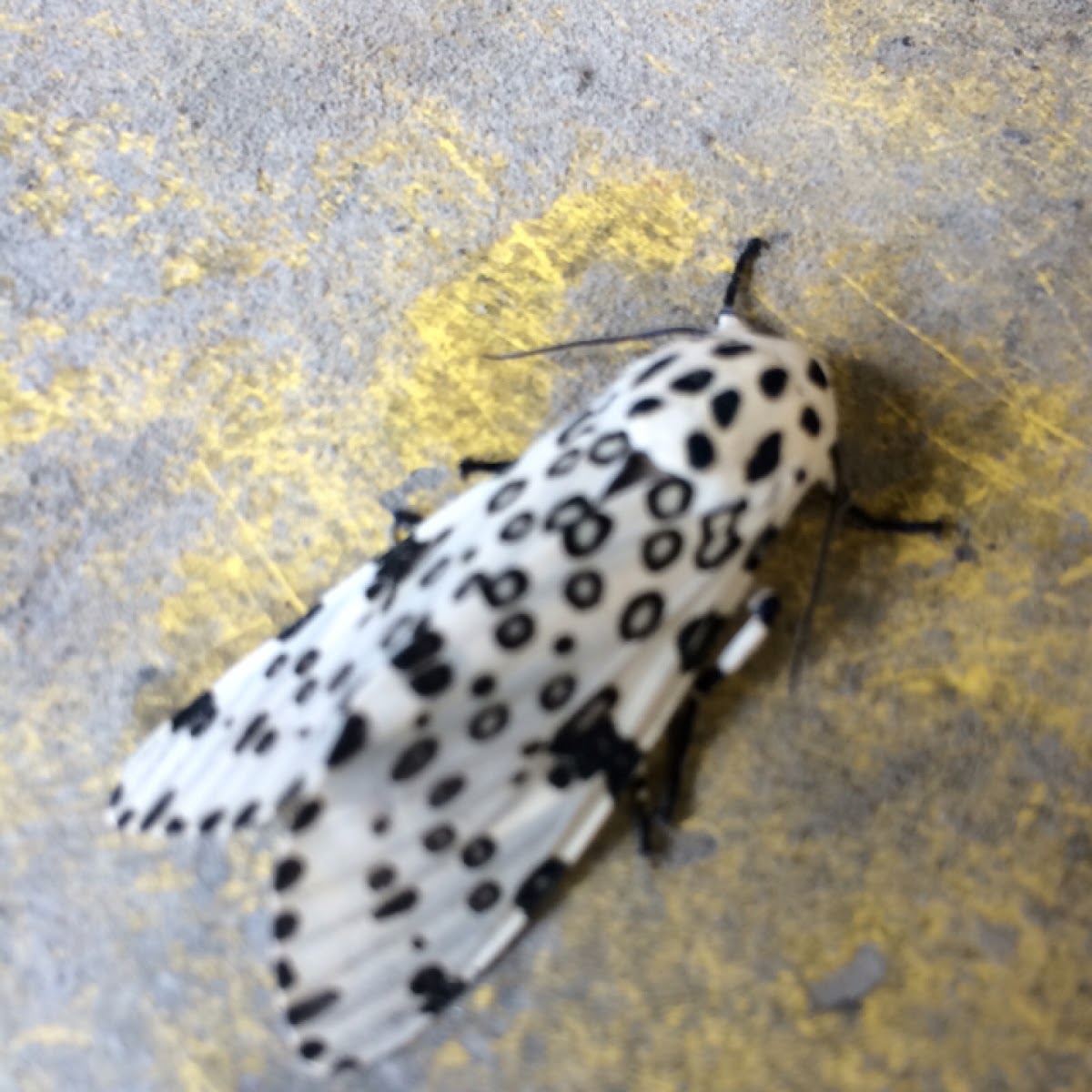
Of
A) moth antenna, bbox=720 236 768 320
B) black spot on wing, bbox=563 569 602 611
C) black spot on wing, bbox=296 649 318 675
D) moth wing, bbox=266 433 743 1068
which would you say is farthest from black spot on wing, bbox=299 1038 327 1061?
moth antenna, bbox=720 236 768 320

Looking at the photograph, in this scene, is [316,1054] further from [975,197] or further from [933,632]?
[975,197]

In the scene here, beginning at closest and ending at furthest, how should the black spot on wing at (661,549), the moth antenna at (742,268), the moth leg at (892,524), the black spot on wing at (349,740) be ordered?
the black spot on wing at (349,740)
the black spot on wing at (661,549)
the moth leg at (892,524)
the moth antenna at (742,268)

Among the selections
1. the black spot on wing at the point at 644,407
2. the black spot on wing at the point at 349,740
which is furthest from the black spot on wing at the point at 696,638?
the black spot on wing at the point at 349,740

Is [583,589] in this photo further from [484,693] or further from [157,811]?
[157,811]

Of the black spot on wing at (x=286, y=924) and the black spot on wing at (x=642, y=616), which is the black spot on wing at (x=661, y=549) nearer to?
the black spot on wing at (x=642, y=616)

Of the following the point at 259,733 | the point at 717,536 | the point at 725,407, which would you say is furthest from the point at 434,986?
the point at 725,407

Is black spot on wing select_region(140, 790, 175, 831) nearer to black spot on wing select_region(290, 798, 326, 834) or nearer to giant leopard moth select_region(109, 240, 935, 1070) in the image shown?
giant leopard moth select_region(109, 240, 935, 1070)

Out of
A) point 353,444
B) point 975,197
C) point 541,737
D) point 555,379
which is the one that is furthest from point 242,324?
point 975,197
